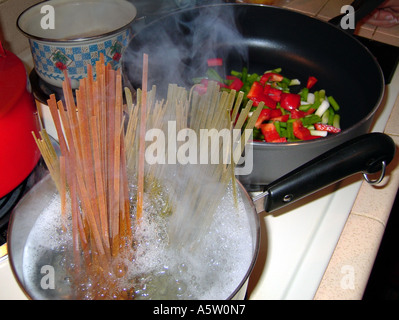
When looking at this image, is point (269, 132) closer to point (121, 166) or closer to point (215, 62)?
point (215, 62)

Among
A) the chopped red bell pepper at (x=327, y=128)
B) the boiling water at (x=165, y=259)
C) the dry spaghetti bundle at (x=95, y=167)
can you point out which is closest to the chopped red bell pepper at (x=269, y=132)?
the chopped red bell pepper at (x=327, y=128)

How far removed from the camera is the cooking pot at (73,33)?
Answer: 0.81 meters

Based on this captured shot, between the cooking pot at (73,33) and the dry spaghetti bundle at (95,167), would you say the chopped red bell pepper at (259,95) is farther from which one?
the dry spaghetti bundle at (95,167)

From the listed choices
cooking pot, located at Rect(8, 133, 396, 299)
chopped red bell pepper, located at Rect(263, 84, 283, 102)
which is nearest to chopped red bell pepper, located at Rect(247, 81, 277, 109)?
chopped red bell pepper, located at Rect(263, 84, 283, 102)

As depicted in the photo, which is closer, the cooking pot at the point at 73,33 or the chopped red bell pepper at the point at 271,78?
the cooking pot at the point at 73,33

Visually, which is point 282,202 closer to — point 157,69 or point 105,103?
point 105,103

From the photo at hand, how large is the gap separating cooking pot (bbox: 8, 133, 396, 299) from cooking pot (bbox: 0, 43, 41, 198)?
0.40ft

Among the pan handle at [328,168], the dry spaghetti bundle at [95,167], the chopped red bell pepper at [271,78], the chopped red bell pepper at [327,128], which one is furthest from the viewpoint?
the chopped red bell pepper at [271,78]

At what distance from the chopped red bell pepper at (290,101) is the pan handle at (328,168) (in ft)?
1.38

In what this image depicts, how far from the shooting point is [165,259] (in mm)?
515

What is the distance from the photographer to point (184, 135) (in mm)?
497

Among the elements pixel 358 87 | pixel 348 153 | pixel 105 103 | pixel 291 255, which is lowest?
pixel 291 255
